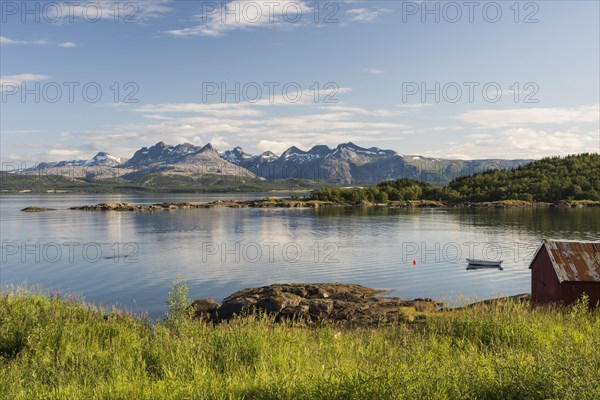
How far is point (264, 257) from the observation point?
64.8 m

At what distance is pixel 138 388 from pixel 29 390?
265 cm

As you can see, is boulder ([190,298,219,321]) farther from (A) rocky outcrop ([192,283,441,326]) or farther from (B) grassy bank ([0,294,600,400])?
(B) grassy bank ([0,294,600,400])

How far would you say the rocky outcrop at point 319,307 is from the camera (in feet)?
104

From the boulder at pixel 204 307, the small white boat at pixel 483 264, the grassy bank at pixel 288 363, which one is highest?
the grassy bank at pixel 288 363

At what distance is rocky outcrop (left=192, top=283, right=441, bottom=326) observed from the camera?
1250 inches

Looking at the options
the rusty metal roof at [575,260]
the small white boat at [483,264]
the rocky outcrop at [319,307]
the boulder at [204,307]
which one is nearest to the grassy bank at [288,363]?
the rusty metal roof at [575,260]

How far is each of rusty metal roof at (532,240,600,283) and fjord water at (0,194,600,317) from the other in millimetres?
9136

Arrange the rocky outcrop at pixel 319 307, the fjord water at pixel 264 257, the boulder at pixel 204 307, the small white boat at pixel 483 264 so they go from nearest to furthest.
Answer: the rocky outcrop at pixel 319 307
the boulder at pixel 204 307
the fjord water at pixel 264 257
the small white boat at pixel 483 264

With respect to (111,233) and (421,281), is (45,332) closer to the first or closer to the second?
(421,281)

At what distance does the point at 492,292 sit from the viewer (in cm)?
4459

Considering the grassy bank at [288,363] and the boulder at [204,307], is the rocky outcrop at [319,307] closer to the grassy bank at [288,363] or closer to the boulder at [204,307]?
the boulder at [204,307]

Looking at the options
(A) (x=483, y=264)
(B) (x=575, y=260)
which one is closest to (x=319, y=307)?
(B) (x=575, y=260)

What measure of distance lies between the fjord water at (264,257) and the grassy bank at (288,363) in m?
18.4

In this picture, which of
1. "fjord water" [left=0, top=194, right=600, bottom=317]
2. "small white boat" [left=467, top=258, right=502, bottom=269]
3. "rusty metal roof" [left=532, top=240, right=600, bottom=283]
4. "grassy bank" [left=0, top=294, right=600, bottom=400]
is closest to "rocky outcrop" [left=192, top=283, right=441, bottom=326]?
"fjord water" [left=0, top=194, right=600, bottom=317]
